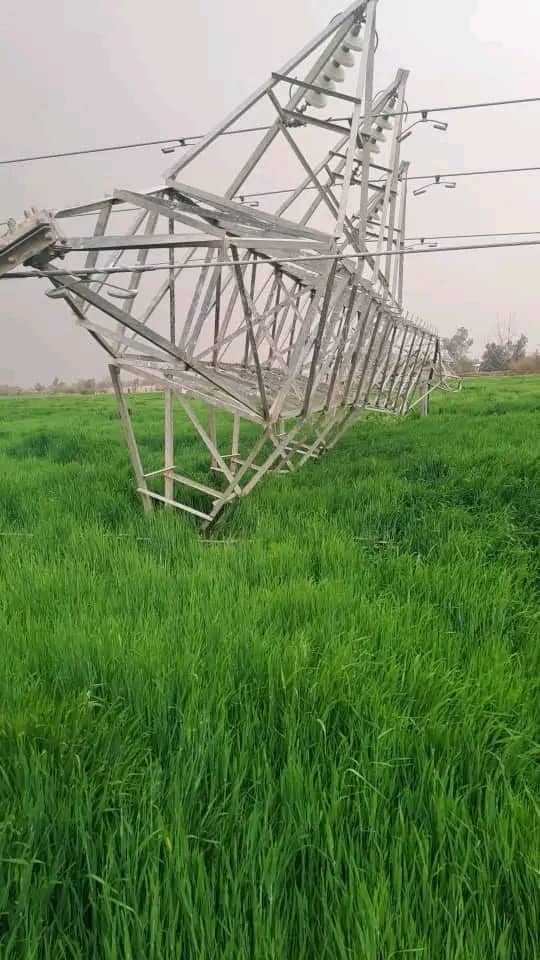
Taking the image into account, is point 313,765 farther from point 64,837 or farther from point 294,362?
point 294,362

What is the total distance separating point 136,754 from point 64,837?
31 cm

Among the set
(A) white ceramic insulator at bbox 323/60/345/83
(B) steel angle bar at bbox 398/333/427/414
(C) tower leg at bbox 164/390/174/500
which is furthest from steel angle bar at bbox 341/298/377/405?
(B) steel angle bar at bbox 398/333/427/414

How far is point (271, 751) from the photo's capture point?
1560mm

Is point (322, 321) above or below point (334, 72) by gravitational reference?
below

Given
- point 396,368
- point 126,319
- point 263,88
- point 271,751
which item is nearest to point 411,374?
point 396,368

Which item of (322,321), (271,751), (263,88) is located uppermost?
(263,88)

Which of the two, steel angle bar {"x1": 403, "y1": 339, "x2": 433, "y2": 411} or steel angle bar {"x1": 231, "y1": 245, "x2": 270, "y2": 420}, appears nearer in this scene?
steel angle bar {"x1": 231, "y1": 245, "x2": 270, "y2": 420}

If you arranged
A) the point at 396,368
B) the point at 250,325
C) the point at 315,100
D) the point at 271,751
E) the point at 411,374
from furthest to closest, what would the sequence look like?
the point at 411,374, the point at 396,368, the point at 315,100, the point at 250,325, the point at 271,751

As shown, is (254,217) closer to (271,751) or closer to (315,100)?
(315,100)

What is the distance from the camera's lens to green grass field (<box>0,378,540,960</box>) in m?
1.06

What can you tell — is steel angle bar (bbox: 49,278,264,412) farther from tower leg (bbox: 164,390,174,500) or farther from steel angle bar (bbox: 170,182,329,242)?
steel angle bar (bbox: 170,182,329,242)

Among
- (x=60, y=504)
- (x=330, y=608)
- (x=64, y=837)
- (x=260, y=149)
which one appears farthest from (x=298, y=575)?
(x=260, y=149)

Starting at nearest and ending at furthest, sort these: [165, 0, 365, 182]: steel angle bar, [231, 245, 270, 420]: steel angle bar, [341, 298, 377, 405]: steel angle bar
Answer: [231, 245, 270, 420]: steel angle bar < [165, 0, 365, 182]: steel angle bar < [341, 298, 377, 405]: steel angle bar

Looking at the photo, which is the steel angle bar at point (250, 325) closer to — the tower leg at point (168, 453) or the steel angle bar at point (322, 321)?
the steel angle bar at point (322, 321)
